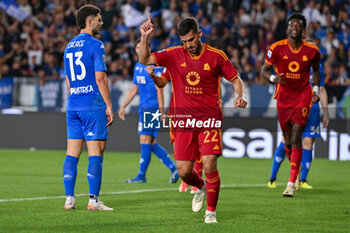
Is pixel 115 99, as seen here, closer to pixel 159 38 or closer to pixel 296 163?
pixel 159 38

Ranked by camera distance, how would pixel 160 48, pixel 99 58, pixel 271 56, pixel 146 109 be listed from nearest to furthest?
1. pixel 99 58
2. pixel 271 56
3. pixel 146 109
4. pixel 160 48

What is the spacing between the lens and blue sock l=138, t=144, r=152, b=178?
11.7 m

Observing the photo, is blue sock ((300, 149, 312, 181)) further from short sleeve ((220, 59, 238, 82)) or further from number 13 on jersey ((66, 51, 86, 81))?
number 13 on jersey ((66, 51, 86, 81))

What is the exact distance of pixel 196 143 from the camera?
729cm

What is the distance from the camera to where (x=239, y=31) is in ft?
68.3

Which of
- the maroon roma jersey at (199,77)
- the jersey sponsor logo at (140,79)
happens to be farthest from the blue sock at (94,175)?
the jersey sponsor logo at (140,79)

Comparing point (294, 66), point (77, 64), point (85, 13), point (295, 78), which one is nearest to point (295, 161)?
point (295, 78)

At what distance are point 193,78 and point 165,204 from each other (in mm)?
2004

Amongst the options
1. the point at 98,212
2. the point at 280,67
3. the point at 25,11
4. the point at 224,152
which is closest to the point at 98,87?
the point at 98,212

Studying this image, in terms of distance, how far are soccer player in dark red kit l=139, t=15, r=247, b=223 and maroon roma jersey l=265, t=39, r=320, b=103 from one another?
293cm

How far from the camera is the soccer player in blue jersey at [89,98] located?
25.5 feet

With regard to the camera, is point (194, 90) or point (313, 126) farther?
point (313, 126)

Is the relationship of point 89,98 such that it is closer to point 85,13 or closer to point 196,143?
point 85,13

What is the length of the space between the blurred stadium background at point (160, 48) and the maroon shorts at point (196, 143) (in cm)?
967
